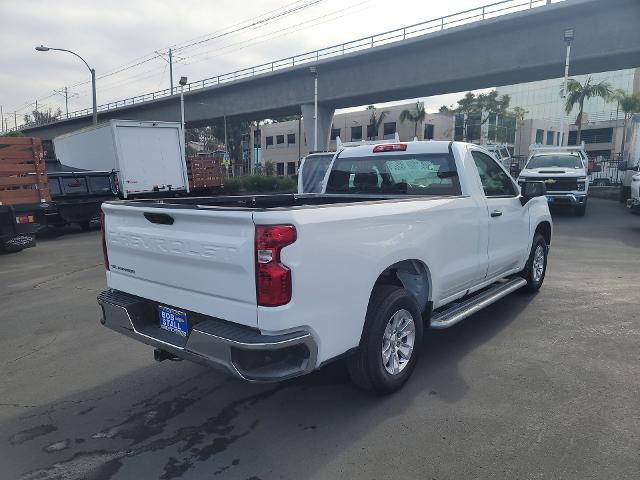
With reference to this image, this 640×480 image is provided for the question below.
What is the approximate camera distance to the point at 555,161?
16359mm

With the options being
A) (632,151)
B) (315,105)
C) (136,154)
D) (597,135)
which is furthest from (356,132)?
(136,154)

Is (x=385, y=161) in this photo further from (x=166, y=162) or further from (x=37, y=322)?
(x=166, y=162)

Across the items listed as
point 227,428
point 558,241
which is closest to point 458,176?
point 227,428

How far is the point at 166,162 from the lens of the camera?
59.0ft

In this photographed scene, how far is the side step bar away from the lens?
13.6 ft

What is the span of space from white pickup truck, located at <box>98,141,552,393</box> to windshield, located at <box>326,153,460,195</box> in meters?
0.02

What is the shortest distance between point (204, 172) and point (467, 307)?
21133 mm

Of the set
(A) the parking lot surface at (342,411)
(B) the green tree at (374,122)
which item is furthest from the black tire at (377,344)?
(B) the green tree at (374,122)

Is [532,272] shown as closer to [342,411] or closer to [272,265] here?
[342,411]

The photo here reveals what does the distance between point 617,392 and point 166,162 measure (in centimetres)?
1698

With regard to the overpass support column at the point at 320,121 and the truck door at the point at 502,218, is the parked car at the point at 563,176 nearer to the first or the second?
the truck door at the point at 502,218

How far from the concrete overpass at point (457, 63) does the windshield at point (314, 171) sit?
17.1 meters

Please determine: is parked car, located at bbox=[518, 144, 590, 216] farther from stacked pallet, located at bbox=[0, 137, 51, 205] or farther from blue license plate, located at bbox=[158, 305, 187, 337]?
blue license plate, located at bbox=[158, 305, 187, 337]

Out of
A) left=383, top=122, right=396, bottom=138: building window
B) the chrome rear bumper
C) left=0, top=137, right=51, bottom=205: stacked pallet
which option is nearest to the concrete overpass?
left=383, top=122, right=396, bottom=138: building window
